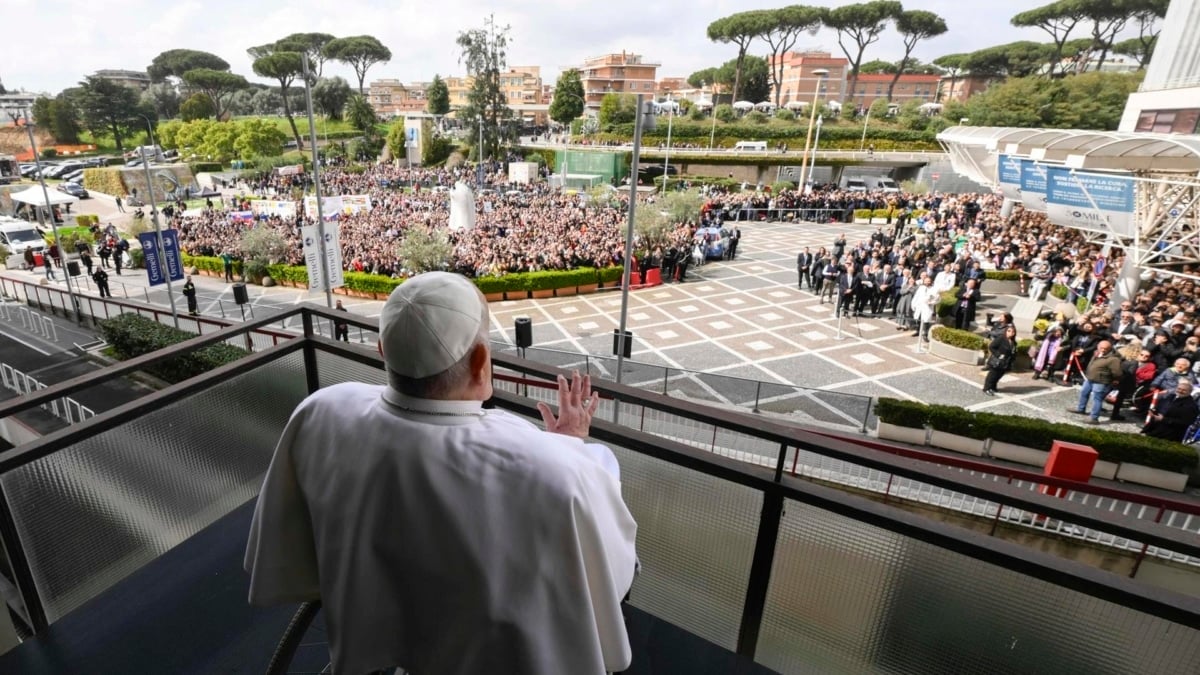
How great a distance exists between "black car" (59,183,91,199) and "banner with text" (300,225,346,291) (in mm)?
46434

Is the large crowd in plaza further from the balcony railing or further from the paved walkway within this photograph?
the balcony railing

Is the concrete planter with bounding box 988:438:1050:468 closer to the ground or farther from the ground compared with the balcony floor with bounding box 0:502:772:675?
closer to the ground

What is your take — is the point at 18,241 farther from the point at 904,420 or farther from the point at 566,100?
the point at 566,100

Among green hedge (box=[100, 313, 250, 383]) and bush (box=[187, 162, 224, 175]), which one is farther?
bush (box=[187, 162, 224, 175])

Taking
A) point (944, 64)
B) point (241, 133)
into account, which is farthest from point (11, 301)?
point (944, 64)

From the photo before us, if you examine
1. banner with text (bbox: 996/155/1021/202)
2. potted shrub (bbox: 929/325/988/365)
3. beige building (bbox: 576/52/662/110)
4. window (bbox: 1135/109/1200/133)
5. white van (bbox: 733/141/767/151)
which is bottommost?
potted shrub (bbox: 929/325/988/365)

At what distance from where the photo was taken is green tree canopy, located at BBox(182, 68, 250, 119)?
79.1 metres

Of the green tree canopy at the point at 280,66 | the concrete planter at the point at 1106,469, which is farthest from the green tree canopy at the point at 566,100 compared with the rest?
the concrete planter at the point at 1106,469

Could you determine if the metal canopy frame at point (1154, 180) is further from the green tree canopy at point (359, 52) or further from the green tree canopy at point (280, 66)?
the green tree canopy at point (359, 52)

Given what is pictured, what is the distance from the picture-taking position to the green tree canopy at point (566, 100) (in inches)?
2874

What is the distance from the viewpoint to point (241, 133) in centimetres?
5481

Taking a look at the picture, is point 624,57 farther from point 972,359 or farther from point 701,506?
point 701,506

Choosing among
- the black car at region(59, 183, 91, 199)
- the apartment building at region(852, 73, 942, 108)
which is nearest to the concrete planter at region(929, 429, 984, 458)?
the black car at region(59, 183, 91, 199)

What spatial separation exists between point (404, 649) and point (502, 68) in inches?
2515
